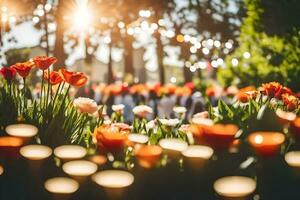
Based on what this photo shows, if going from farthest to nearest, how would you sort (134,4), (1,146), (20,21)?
(20,21)
(134,4)
(1,146)

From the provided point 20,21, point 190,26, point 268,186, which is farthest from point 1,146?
point 190,26

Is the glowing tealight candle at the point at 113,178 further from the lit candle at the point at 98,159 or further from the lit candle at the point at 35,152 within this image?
the lit candle at the point at 35,152

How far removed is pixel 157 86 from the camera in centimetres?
1332

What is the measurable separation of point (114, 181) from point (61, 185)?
10.8 inches

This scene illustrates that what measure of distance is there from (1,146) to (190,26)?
3334 cm

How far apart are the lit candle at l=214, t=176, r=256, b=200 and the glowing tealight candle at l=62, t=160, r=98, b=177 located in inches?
25.0

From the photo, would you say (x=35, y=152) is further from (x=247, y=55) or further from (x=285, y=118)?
(x=247, y=55)

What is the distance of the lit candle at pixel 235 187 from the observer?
2.38 m

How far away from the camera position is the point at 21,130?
126 inches

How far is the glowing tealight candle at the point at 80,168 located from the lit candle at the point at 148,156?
0.81 ft

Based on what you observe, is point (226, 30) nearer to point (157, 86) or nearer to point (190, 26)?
point (190, 26)

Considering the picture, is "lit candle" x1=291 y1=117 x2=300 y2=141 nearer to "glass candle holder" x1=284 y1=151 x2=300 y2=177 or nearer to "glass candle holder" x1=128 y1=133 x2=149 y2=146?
"glass candle holder" x1=284 y1=151 x2=300 y2=177

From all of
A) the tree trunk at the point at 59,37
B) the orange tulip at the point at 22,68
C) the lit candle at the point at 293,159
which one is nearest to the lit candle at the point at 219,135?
the lit candle at the point at 293,159

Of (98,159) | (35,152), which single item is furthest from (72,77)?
(98,159)
